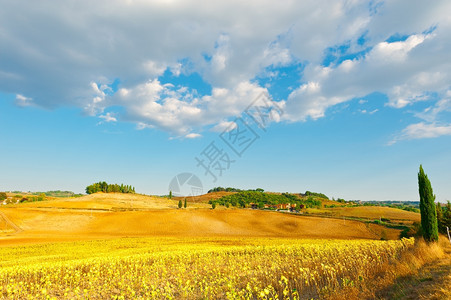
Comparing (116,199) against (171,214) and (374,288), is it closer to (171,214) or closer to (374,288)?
(171,214)

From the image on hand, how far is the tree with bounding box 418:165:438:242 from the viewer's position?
952 inches

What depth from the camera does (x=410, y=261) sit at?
46.5ft

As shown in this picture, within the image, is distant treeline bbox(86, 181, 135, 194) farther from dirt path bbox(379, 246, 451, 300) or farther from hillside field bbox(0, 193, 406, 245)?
dirt path bbox(379, 246, 451, 300)

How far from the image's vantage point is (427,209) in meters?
24.9

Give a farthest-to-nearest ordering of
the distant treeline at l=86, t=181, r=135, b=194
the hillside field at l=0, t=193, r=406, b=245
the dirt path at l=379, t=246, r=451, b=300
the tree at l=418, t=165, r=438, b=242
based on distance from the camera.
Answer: the distant treeline at l=86, t=181, r=135, b=194 → the hillside field at l=0, t=193, r=406, b=245 → the tree at l=418, t=165, r=438, b=242 → the dirt path at l=379, t=246, r=451, b=300

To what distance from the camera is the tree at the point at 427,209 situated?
2419 cm

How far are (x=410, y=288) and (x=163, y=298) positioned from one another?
34.2 feet

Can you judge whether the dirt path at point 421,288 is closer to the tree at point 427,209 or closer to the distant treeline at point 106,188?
the tree at point 427,209

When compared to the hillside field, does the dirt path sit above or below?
above

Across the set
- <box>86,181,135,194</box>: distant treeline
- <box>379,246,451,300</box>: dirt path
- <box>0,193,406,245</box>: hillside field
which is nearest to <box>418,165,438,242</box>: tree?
<box>379,246,451,300</box>: dirt path

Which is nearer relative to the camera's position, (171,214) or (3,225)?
(3,225)

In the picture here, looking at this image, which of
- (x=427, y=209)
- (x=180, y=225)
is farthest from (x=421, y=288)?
(x=180, y=225)

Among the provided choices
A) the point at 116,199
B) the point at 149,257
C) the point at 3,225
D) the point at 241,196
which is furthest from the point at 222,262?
the point at 241,196

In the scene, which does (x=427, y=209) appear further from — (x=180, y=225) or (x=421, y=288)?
(x=180, y=225)
